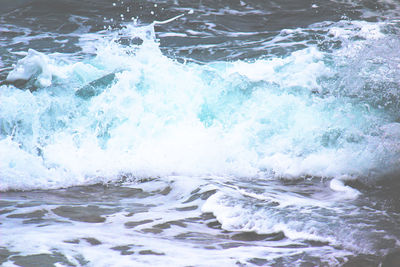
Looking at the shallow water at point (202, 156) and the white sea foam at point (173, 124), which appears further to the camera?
the white sea foam at point (173, 124)

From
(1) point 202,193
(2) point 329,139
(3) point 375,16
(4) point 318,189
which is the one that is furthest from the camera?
(3) point 375,16

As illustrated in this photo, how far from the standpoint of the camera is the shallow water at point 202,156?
127 inches

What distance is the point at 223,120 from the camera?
6461 millimetres

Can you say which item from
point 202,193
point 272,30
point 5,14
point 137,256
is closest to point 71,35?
point 5,14

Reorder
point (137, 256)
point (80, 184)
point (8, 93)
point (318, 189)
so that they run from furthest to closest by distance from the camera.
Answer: point (8, 93) < point (80, 184) < point (318, 189) < point (137, 256)

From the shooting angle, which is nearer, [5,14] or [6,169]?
[6,169]

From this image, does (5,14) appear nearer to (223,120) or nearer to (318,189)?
(223,120)

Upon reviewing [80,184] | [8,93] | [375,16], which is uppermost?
[375,16]

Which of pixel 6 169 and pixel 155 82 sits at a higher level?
pixel 155 82

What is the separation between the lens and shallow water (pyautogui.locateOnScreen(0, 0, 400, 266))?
3.22 meters

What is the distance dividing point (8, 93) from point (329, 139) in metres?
3.93

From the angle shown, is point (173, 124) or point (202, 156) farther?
point (173, 124)

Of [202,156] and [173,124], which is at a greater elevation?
[173,124]

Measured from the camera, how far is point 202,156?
558cm
